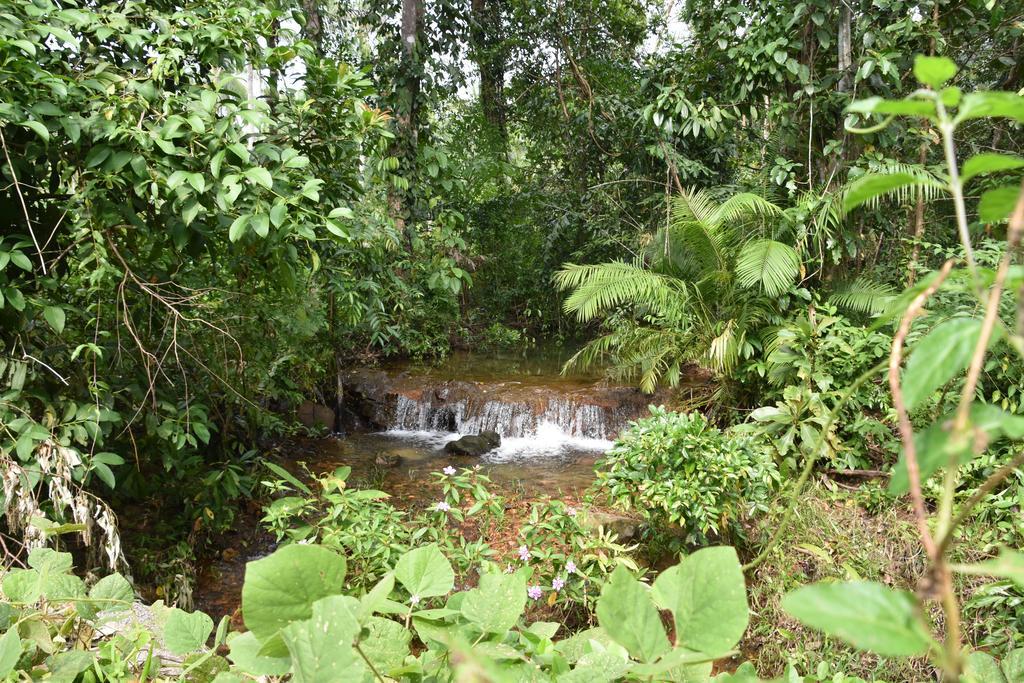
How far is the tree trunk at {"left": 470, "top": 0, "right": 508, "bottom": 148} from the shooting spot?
9.56 m

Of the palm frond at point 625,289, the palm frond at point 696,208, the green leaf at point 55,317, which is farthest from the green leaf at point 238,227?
the palm frond at point 696,208

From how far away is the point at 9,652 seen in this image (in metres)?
0.72

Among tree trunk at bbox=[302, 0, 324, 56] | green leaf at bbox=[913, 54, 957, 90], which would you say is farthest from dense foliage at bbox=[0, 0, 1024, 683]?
tree trunk at bbox=[302, 0, 324, 56]

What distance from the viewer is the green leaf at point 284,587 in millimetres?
549

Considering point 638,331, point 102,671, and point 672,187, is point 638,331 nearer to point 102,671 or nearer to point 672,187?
point 672,187

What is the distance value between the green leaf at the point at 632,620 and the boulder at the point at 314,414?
6.97 meters

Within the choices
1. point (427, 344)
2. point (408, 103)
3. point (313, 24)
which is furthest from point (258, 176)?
point (313, 24)

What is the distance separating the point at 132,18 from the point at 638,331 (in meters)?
4.79

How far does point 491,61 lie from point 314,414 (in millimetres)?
6151

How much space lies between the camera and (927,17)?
17.1ft

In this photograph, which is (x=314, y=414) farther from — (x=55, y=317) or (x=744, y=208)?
(x=55, y=317)

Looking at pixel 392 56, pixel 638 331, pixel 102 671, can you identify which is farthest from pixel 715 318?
pixel 102 671

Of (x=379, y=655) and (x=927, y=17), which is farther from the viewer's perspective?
(x=927, y=17)

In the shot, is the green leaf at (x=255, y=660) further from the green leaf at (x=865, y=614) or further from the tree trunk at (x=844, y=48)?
the tree trunk at (x=844, y=48)
